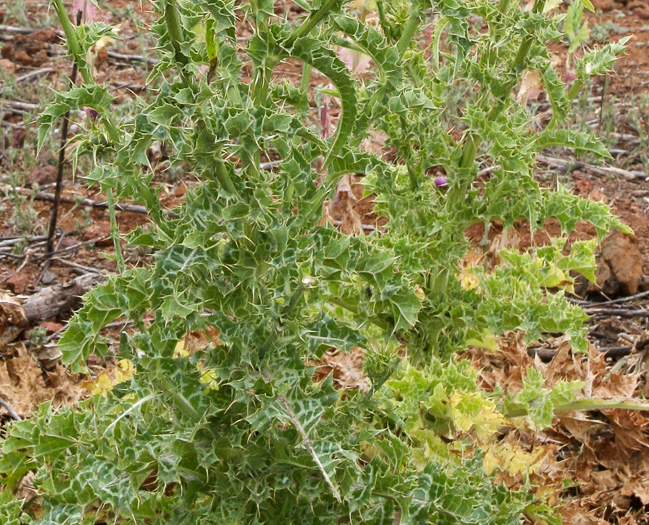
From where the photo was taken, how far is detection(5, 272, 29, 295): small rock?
14.3 ft

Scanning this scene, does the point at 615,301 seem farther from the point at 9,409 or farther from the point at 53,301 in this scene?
the point at 9,409

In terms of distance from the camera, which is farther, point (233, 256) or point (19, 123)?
point (19, 123)

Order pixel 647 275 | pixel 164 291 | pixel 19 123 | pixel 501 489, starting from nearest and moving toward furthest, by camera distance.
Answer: pixel 164 291 → pixel 501 489 → pixel 647 275 → pixel 19 123

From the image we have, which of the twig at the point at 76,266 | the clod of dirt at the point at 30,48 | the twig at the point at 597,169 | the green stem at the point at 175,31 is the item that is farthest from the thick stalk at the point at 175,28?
the clod of dirt at the point at 30,48

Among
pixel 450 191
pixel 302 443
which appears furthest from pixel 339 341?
pixel 450 191

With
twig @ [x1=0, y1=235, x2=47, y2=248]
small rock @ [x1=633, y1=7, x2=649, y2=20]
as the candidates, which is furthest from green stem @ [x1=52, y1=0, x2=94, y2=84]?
small rock @ [x1=633, y1=7, x2=649, y2=20]

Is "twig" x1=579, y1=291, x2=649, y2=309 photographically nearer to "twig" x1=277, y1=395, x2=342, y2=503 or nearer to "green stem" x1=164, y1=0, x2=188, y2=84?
"twig" x1=277, y1=395, x2=342, y2=503

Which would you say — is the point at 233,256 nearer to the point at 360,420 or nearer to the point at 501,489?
the point at 360,420

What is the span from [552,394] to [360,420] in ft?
2.96

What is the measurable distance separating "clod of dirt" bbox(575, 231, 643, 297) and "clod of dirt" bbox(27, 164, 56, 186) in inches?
113

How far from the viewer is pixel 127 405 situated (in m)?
2.36

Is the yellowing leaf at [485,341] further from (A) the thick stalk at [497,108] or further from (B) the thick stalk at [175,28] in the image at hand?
(B) the thick stalk at [175,28]

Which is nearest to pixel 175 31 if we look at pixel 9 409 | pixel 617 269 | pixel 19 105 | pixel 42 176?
pixel 9 409

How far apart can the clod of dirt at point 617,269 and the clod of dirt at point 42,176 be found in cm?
288
